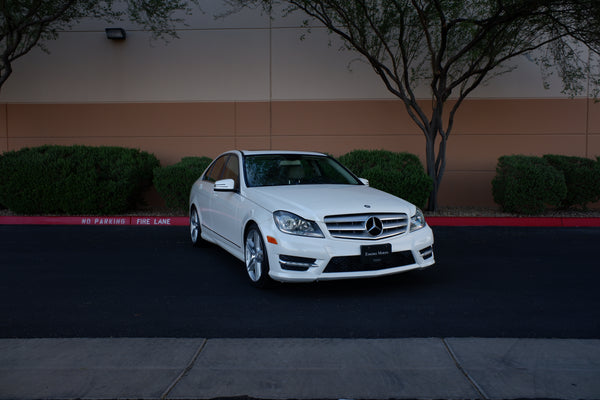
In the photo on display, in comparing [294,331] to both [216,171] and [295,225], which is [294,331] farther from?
[216,171]

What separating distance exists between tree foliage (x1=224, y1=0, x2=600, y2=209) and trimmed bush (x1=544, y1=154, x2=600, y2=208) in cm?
178

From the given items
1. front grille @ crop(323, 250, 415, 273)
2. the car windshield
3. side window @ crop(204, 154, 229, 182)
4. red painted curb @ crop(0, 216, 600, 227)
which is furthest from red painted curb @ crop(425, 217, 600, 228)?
front grille @ crop(323, 250, 415, 273)

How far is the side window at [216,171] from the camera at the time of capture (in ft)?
24.7

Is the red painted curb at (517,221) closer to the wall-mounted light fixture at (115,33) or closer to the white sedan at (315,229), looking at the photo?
the white sedan at (315,229)

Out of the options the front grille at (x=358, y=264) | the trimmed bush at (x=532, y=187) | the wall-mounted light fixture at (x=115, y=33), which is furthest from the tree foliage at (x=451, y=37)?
the front grille at (x=358, y=264)

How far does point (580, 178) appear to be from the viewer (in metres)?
11.4

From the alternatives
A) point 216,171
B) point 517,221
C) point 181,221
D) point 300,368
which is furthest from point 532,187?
point 300,368

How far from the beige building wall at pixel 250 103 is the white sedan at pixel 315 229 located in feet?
22.8

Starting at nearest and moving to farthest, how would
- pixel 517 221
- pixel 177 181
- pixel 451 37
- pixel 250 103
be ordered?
1. pixel 517 221
2. pixel 177 181
3. pixel 451 37
4. pixel 250 103

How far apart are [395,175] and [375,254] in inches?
232

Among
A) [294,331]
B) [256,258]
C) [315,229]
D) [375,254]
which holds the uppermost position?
[315,229]

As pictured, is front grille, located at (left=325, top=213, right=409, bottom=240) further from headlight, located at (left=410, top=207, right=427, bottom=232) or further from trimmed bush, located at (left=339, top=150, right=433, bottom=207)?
trimmed bush, located at (left=339, top=150, right=433, bottom=207)

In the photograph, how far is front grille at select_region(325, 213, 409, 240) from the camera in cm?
520

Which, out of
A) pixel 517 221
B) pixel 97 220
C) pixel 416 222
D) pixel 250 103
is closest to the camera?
pixel 416 222
